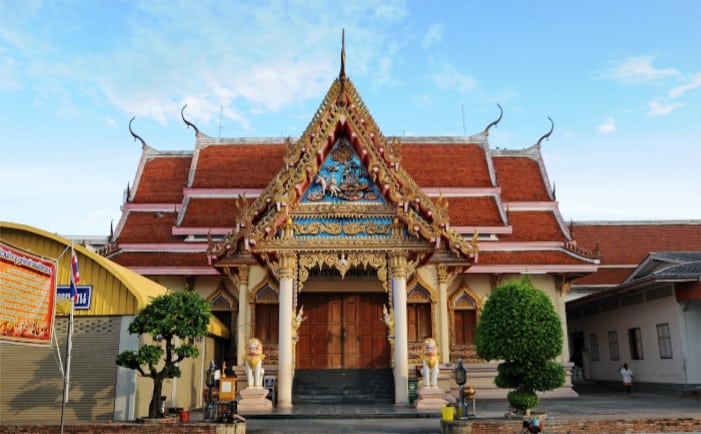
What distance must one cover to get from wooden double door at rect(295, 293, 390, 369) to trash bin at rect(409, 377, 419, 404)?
106 inches

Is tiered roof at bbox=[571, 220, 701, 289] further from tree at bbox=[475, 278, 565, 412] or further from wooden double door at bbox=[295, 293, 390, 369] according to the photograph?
tree at bbox=[475, 278, 565, 412]

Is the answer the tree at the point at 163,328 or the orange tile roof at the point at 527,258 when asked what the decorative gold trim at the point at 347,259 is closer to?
the tree at the point at 163,328

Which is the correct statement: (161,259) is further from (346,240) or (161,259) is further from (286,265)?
(346,240)

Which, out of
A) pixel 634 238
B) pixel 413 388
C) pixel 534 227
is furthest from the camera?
pixel 634 238

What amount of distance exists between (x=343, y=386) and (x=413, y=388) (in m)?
2.30

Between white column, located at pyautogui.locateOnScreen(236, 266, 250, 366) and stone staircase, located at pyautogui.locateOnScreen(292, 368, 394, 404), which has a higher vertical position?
white column, located at pyautogui.locateOnScreen(236, 266, 250, 366)

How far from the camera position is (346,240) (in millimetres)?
15867

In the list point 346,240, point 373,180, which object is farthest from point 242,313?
point 373,180

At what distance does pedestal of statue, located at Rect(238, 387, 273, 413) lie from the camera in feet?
47.9

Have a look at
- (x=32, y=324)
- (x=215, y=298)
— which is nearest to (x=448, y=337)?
(x=215, y=298)

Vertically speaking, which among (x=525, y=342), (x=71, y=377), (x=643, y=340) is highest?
(x=643, y=340)

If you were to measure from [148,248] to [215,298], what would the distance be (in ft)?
10.1

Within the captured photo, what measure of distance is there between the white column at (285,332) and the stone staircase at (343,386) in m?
1.05

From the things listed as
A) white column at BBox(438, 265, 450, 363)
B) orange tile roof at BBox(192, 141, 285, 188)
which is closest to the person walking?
white column at BBox(438, 265, 450, 363)
